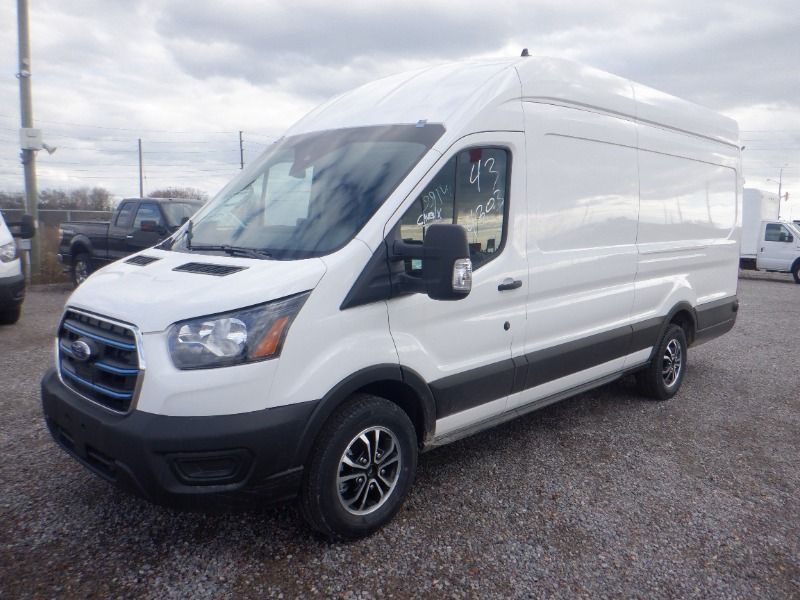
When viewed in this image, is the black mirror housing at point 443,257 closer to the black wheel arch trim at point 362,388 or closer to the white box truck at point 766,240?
the black wheel arch trim at point 362,388

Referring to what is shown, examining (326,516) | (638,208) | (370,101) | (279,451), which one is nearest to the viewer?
(279,451)

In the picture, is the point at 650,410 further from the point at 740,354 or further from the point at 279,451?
the point at 279,451

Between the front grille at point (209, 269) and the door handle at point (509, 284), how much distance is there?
1562 millimetres

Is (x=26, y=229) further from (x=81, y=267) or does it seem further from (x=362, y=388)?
(x=362, y=388)

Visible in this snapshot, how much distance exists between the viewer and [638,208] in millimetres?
5145

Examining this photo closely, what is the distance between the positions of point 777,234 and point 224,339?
68.2 feet

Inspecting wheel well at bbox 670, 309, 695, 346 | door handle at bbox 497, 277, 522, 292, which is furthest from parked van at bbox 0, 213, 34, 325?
wheel well at bbox 670, 309, 695, 346

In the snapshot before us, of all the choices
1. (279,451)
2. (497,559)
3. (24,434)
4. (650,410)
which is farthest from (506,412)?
(24,434)

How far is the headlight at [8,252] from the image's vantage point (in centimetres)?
778

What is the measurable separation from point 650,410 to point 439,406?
2.87m

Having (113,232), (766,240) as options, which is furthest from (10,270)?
(766,240)

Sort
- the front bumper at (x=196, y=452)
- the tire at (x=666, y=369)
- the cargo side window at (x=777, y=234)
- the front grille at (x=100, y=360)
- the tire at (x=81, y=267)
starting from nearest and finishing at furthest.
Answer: the front bumper at (x=196, y=452), the front grille at (x=100, y=360), the tire at (x=666, y=369), the tire at (x=81, y=267), the cargo side window at (x=777, y=234)

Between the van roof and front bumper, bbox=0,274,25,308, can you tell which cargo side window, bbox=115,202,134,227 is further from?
the van roof

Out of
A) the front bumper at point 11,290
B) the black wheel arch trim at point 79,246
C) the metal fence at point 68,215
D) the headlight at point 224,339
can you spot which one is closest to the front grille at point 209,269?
the headlight at point 224,339
